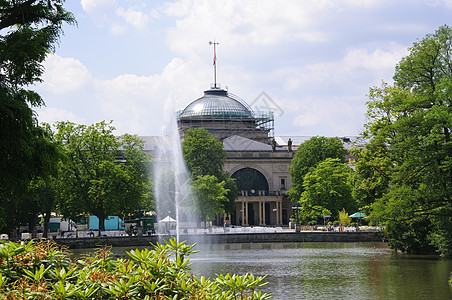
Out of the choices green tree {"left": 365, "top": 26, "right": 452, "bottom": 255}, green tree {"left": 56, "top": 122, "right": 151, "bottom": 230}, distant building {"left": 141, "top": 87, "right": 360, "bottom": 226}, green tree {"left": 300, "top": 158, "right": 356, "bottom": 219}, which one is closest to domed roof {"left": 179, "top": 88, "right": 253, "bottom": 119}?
distant building {"left": 141, "top": 87, "right": 360, "bottom": 226}

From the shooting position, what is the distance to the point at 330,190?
261 ft

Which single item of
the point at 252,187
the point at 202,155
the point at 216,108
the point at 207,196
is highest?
the point at 216,108

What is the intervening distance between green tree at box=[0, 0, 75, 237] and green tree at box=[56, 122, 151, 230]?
142ft

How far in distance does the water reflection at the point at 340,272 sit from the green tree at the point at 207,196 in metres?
21.5

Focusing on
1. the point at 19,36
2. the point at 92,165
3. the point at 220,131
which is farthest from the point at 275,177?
the point at 19,36

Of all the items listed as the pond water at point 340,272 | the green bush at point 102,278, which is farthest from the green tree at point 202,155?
the green bush at point 102,278

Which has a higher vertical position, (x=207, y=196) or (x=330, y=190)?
(x=330, y=190)

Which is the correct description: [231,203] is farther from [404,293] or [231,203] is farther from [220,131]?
[404,293]

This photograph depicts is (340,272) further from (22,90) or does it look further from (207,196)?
(207,196)

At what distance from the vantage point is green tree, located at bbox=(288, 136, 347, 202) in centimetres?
9038

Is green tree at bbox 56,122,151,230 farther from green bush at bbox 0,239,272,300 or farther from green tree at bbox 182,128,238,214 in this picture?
green bush at bbox 0,239,272,300

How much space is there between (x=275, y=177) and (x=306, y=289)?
82.7m

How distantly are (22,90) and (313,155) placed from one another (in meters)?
75.1

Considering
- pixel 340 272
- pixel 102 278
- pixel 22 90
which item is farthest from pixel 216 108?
pixel 102 278
